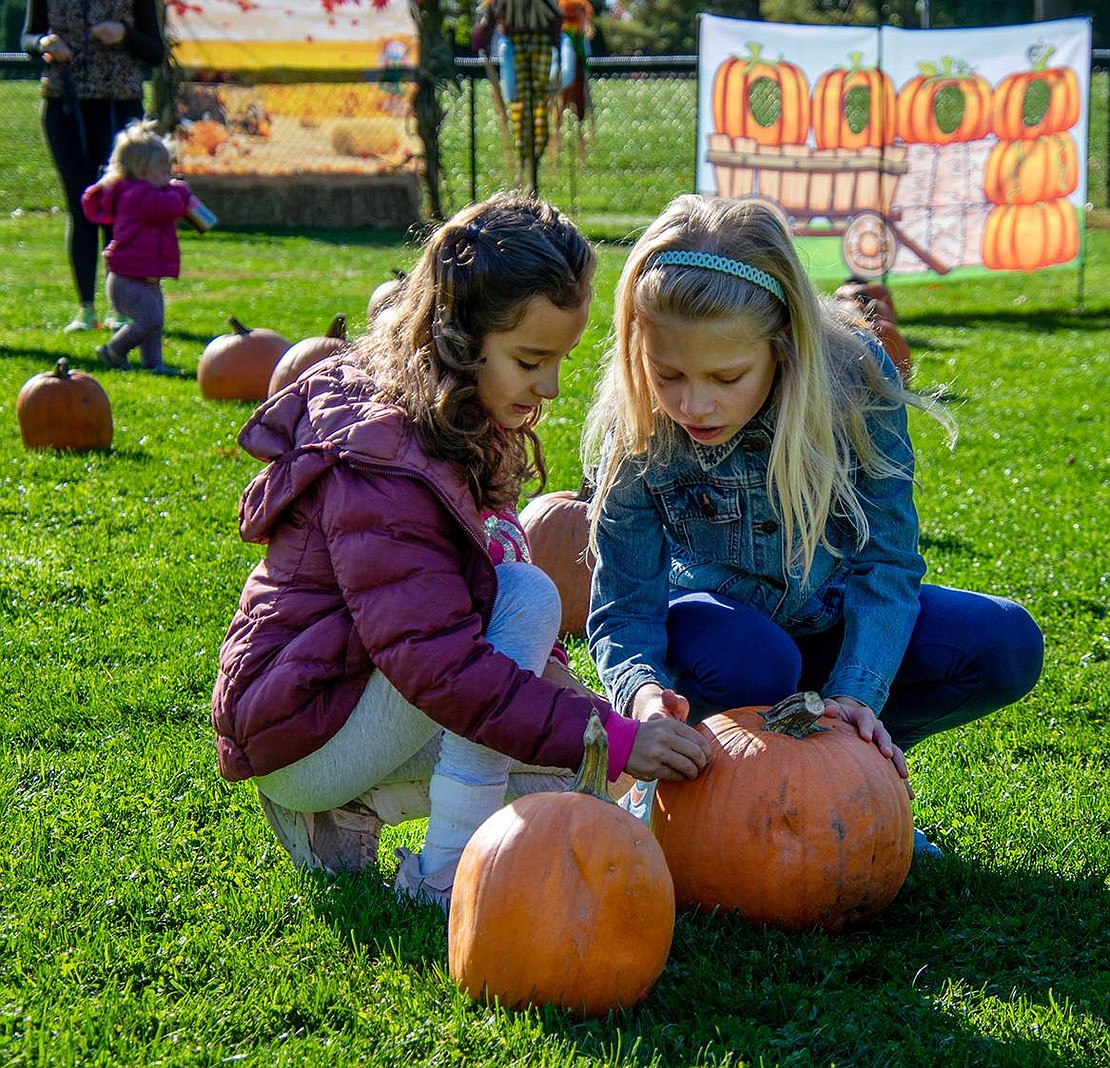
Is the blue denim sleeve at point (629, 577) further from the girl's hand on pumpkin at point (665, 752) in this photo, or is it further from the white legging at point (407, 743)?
the girl's hand on pumpkin at point (665, 752)

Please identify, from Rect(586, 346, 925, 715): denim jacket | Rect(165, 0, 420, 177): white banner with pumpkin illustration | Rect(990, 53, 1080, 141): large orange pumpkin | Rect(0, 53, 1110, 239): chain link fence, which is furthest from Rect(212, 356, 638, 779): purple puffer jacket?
Rect(165, 0, 420, 177): white banner with pumpkin illustration

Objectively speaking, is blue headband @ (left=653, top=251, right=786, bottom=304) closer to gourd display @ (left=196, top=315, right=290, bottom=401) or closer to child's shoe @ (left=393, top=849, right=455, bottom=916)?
child's shoe @ (left=393, top=849, right=455, bottom=916)

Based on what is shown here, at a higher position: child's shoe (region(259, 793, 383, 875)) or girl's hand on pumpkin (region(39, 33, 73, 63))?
girl's hand on pumpkin (region(39, 33, 73, 63))

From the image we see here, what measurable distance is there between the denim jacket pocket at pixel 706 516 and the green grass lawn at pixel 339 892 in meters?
0.75

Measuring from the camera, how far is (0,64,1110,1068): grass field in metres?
2.30

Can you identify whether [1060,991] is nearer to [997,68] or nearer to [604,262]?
[997,68]

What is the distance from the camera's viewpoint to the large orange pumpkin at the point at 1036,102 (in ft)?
39.4

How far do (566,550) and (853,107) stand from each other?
871cm

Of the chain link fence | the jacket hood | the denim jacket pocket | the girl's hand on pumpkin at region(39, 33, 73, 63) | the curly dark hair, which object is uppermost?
the girl's hand on pumpkin at region(39, 33, 73, 63)

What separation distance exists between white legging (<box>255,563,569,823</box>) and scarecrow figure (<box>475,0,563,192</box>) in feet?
34.9

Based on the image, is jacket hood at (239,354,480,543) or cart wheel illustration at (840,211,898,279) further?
cart wheel illustration at (840,211,898,279)

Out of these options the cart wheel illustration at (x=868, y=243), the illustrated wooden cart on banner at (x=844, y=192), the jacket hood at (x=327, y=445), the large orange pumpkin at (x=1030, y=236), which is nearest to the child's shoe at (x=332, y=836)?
the jacket hood at (x=327, y=445)

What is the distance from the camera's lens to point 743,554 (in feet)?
10.6

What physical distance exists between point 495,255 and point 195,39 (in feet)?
56.6
